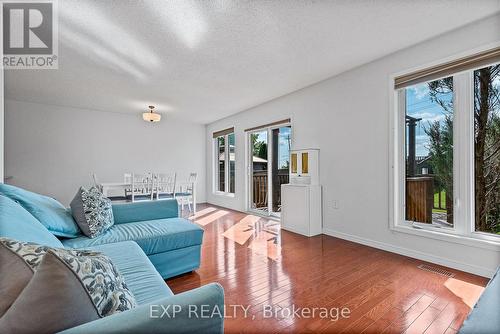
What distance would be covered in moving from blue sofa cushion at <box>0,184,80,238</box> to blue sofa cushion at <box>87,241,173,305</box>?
1.07 ft

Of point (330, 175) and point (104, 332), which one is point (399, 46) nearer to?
point (330, 175)

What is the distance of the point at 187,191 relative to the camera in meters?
5.46

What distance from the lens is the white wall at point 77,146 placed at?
4.53 metres

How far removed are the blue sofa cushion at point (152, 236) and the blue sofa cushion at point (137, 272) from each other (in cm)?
14

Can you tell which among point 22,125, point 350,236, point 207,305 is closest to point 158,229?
point 207,305

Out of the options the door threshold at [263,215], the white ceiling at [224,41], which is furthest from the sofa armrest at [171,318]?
the door threshold at [263,215]

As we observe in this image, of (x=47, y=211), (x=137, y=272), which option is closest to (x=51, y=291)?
(x=137, y=272)

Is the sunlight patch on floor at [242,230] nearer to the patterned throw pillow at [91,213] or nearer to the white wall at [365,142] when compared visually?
the white wall at [365,142]

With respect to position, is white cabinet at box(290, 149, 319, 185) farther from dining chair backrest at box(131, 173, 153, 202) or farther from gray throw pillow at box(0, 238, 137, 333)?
gray throw pillow at box(0, 238, 137, 333)

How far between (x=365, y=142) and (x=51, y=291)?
10.5 ft

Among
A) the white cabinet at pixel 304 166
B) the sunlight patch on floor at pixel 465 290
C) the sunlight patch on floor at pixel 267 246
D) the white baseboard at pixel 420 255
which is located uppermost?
the white cabinet at pixel 304 166

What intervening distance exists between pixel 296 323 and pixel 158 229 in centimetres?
137

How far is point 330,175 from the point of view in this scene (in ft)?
11.3
